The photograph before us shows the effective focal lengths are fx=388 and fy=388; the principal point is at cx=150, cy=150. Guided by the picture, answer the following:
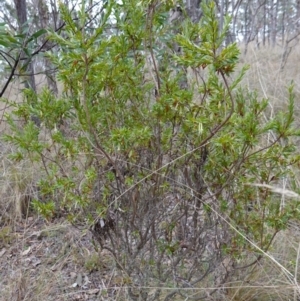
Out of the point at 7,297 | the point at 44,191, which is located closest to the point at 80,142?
the point at 44,191

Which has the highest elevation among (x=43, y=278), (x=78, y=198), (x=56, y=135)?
(x=56, y=135)

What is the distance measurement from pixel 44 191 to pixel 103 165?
0.74 ft

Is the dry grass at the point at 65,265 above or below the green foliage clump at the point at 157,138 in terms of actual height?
below

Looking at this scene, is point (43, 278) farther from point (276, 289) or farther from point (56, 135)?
point (276, 289)

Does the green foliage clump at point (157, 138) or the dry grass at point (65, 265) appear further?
the dry grass at point (65, 265)

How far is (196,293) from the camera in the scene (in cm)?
149

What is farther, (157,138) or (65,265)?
(65,265)

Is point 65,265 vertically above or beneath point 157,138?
beneath

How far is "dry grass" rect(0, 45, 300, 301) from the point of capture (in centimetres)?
157

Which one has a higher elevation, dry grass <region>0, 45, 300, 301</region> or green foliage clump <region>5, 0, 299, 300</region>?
green foliage clump <region>5, 0, 299, 300</region>

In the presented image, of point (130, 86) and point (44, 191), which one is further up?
point (130, 86)

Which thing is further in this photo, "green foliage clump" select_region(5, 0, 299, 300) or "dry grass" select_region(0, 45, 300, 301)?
"dry grass" select_region(0, 45, 300, 301)

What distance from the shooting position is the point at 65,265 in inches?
79.2

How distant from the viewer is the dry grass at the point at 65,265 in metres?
1.57
